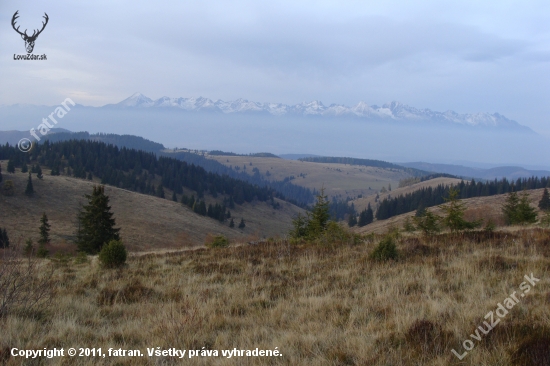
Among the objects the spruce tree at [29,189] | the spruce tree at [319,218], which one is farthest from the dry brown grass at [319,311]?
the spruce tree at [29,189]

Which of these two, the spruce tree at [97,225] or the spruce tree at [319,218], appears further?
the spruce tree at [97,225]

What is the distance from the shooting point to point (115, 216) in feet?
291

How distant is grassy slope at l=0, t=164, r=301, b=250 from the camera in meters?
70.5

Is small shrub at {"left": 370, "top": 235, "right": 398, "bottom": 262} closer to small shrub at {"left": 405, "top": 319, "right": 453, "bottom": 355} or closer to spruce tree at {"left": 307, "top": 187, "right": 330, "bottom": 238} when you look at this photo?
small shrub at {"left": 405, "top": 319, "right": 453, "bottom": 355}

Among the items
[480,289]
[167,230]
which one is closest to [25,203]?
[167,230]

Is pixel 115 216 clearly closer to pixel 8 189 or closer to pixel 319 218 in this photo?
pixel 8 189

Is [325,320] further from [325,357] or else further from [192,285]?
[192,285]

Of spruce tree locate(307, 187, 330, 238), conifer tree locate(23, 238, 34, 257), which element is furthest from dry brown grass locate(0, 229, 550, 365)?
spruce tree locate(307, 187, 330, 238)

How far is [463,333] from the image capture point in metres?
4.28

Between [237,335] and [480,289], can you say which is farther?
[480,289]

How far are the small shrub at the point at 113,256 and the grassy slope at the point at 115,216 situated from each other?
5485 centimetres

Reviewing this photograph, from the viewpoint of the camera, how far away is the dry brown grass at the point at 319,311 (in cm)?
400

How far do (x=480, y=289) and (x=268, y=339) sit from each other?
410 centimetres

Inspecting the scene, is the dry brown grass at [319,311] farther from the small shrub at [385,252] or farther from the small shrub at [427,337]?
the small shrub at [385,252]
